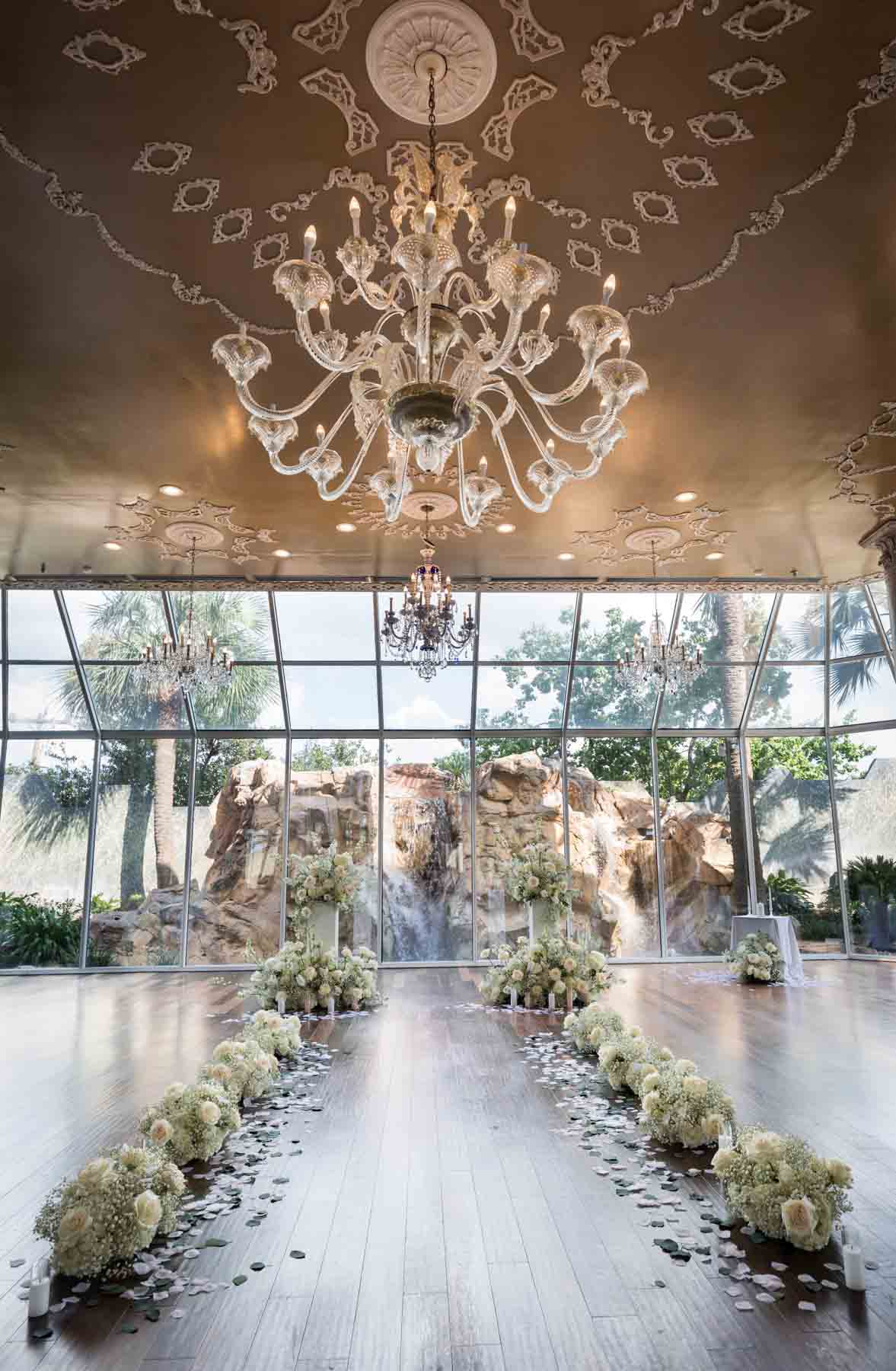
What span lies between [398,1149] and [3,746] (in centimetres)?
930

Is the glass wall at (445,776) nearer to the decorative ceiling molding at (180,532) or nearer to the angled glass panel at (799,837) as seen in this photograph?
the angled glass panel at (799,837)

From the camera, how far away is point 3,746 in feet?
36.8

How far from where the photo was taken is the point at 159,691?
37.1 feet

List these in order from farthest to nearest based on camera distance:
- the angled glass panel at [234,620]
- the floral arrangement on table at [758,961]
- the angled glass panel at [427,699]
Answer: the angled glass panel at [427,699]
the angled glass panel at [234,620]
the floral arrangement on table at [758,961]

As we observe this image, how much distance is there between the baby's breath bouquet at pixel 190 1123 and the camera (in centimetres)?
392

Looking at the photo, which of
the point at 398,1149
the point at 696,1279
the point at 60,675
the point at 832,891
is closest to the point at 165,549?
the point at 60,675

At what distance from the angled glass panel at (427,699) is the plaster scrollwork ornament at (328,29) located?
8.80 m

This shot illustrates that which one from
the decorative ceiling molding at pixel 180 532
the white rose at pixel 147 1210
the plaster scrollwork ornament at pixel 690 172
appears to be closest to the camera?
the white rose at pixel 147 1210

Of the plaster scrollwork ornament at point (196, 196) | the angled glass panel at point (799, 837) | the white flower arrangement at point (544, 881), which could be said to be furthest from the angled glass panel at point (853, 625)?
the plaster scrollwork ornament at point (196, 196)

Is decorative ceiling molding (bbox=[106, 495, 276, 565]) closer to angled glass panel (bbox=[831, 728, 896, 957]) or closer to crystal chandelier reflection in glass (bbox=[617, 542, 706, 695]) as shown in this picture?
crystal chandelier reflection in glass (bbox=[617, 542, 706, 695])

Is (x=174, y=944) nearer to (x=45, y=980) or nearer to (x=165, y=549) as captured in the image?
(x=45, y=980)

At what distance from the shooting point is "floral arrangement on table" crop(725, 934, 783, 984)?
9727mm

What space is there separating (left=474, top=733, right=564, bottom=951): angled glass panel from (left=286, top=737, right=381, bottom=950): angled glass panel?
3.76 feet

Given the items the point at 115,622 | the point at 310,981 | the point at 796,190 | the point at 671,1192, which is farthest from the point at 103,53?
the point at 115,622
